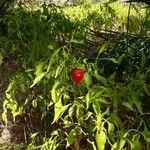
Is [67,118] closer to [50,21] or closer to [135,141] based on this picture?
[135,141]

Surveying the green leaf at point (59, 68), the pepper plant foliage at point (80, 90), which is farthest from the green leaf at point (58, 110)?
the green leaf at point (59, 68)

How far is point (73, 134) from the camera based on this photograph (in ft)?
6.40

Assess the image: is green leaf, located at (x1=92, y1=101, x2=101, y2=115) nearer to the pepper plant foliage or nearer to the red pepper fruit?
the pepper plant foliage

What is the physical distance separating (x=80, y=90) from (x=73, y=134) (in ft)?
0.57

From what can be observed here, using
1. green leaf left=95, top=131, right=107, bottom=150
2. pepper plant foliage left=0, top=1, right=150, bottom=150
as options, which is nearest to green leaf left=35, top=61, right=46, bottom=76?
pepper plant foliage left=0, top=1, right=150, bottom=150

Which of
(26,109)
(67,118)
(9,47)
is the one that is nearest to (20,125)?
(26,109)

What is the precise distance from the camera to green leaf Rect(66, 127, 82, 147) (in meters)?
1.95

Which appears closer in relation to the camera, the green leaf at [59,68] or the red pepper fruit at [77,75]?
the red pepper fruit at [77,75]

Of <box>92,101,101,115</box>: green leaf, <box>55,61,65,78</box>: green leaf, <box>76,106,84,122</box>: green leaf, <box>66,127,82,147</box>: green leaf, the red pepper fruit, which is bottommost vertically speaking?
<box>66,127,82,147</box>: green leaf

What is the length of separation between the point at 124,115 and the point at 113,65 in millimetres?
272

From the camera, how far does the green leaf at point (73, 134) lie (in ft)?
6.40

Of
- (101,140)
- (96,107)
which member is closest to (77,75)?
(96,107)

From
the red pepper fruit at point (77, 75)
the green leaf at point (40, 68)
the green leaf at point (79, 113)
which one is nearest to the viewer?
the red pepper fruit at point (77, 75)

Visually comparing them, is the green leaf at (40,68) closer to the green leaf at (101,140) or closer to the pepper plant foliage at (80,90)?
the pepper plant foliage at (80,90)
